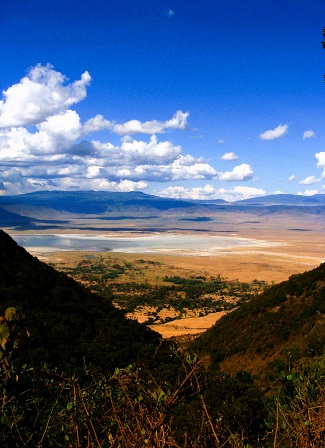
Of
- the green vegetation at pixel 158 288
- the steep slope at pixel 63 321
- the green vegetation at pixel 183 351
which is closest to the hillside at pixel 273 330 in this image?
the green vegetation at pixel 183 351

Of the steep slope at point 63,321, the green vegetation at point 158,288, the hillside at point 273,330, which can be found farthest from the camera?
the green vegetation at point 158,288

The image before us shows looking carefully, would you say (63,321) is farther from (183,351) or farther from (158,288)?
(158,288)

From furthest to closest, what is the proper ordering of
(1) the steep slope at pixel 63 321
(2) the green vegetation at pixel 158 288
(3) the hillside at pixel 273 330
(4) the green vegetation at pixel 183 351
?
(2) the green vegetation at pixel 158 288
(3) the hillside at pixel 273 330
(1) the steep slope at pixel 63 321
(4) the green vegetation at pixel 183 351

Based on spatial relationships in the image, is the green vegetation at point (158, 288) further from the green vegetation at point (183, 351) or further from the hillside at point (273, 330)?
the green vegetation at point (183, 351)

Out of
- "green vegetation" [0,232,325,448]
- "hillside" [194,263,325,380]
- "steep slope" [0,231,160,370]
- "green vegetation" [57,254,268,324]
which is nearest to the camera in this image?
"green vegetation" [0,232,325,448]

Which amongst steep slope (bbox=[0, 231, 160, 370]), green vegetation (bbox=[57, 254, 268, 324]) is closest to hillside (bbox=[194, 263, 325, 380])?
steep slope (bbox=[0, 231, 160, 370])

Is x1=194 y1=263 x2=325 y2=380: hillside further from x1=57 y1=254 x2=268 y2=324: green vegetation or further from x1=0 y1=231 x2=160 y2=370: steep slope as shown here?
x1=57 y1=254 x2=268 y2=324: green vegetation

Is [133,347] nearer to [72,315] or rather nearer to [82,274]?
[72,315]

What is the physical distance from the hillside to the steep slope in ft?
18.6

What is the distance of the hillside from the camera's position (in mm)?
20766

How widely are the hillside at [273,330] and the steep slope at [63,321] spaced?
5658 millimetres

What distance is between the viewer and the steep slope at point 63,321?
1750cm

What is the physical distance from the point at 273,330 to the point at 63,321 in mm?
13986

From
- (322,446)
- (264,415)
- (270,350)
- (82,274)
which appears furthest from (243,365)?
(82,274)
